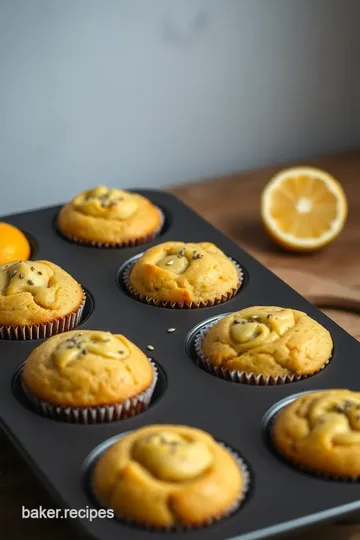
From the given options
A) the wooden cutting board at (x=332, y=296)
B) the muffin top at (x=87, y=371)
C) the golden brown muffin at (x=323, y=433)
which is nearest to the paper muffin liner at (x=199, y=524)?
the golden brown muffin at (x=323, y=433)

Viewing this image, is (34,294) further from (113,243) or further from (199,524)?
(199,524)

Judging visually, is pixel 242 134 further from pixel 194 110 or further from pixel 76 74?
pixel 76 74

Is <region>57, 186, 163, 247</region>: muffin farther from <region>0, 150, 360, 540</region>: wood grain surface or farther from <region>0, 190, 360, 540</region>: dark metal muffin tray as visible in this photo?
<region>0, 150, 360, 540</region>: wood grain surface

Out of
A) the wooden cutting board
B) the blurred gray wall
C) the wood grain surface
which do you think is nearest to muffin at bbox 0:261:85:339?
the wood grain surface

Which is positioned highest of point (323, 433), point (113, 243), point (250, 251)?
point (323, 433)

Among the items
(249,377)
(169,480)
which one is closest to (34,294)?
(249,377)

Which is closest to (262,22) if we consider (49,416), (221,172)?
(221,172)

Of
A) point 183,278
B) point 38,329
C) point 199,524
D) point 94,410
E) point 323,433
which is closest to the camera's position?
point 199,524
